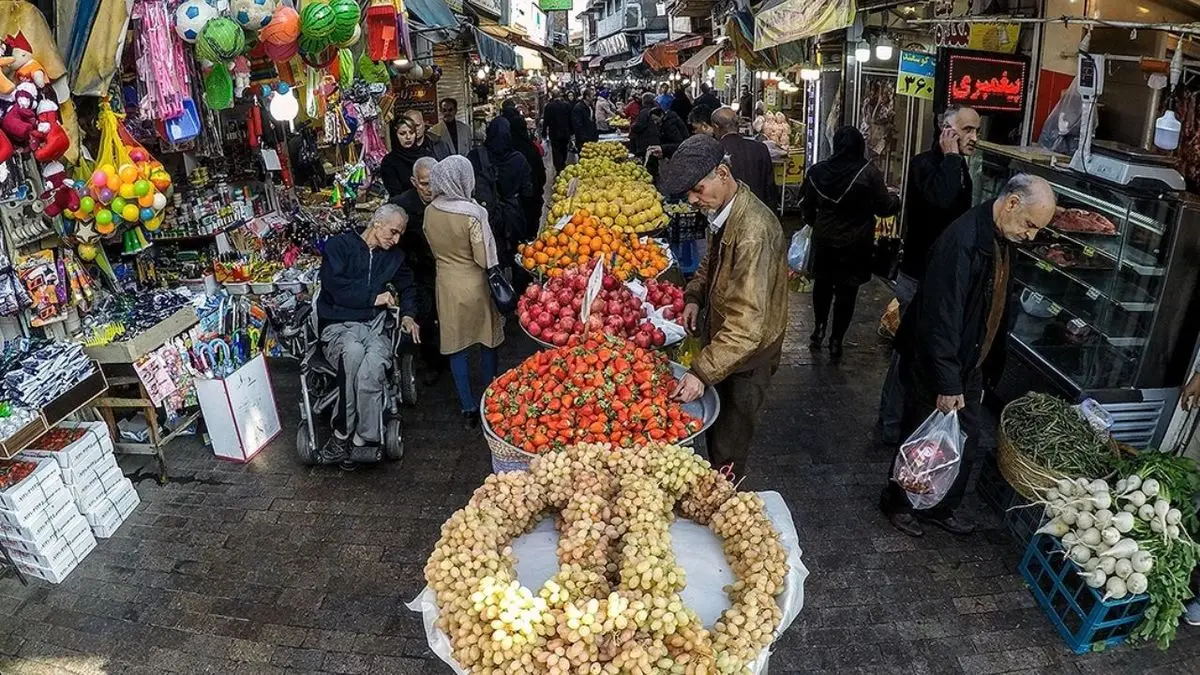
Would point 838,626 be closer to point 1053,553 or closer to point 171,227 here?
point 1053,553

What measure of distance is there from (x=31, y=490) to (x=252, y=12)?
127 inches

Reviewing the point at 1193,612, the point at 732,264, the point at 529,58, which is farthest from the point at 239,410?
the point at 529,58

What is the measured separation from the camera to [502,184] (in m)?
8.21

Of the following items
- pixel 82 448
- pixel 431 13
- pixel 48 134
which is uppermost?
pixel 431 13

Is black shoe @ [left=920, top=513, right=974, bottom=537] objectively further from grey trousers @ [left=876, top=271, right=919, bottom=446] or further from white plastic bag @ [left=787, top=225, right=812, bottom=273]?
white plastic bag @ [left=787, top=225, right=812, bottom=273]

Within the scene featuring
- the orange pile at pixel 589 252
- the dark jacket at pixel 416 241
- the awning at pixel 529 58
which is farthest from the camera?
the awning at pixel 529 58

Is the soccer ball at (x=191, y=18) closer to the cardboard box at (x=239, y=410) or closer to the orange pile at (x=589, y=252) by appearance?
the cardboard box at (x=239, y=410)

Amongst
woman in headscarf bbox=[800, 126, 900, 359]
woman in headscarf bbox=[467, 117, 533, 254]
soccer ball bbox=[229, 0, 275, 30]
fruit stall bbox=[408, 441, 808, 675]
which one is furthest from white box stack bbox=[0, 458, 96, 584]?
woman in headscarf bbox=[800, 126, 900, 359]

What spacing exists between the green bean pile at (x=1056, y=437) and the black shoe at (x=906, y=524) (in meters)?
0.73

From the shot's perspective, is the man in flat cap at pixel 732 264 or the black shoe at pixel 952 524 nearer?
the man in flat cap at pixel 732 264

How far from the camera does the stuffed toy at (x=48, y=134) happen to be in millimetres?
4051

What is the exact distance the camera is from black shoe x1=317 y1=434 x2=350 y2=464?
16.7 feet

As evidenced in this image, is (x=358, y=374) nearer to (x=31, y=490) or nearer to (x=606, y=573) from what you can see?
(x=31, y=490)

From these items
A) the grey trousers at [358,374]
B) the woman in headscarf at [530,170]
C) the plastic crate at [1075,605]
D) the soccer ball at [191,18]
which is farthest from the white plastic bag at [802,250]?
the soccer ball at [191,18]
